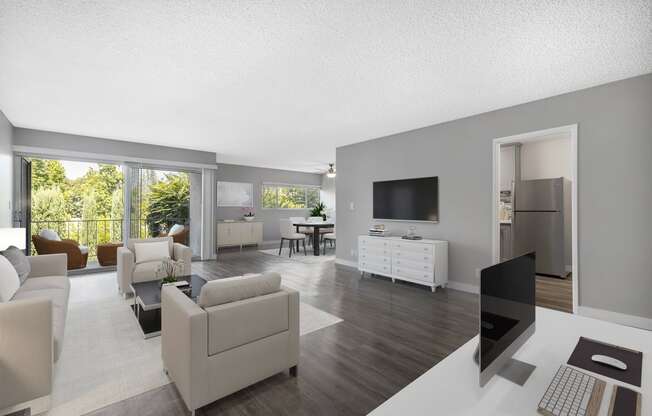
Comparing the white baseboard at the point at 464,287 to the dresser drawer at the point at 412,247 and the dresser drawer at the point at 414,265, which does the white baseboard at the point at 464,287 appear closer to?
the dresser drawer at the point at 414,265

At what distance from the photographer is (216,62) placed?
258 centimetres

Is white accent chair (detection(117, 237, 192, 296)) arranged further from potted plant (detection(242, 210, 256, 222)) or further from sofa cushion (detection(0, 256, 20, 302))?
potted plant (detection(242, 210, 256, 222))

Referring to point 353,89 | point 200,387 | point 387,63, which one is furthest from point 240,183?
Result: point 200,387

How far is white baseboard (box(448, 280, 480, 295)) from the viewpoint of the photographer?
13.3 ft

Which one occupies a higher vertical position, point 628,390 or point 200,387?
point 628,390

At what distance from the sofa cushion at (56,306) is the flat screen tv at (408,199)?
14.4ft

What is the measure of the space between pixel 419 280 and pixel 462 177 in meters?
1.66

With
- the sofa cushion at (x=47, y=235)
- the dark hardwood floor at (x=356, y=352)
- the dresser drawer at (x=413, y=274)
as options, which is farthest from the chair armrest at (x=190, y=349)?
the sofa cushion at (x=47, y=235)

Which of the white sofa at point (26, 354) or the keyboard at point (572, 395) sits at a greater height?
the keyboard at point (572, 395)

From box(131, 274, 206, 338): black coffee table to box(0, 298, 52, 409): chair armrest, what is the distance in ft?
3.07

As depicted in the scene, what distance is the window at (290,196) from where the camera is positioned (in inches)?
369

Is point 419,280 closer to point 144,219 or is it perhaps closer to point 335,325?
point 335,325

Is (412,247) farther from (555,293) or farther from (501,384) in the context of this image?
(501,384)

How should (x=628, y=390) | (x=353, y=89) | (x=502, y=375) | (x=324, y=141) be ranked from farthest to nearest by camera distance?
(x=324, y=141) → (x=353, y=89) → (x=502, y=375) → (x=628, y=390)
